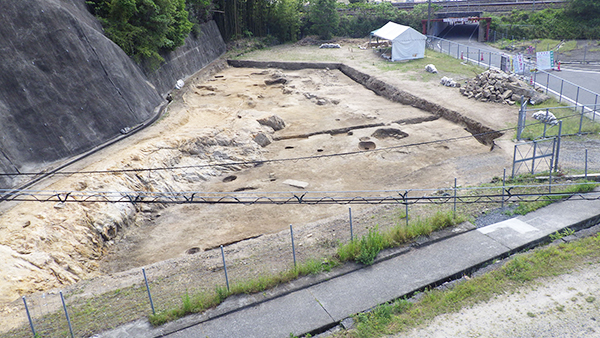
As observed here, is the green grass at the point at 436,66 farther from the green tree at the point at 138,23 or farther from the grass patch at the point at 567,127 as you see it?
the green tree at the point at 138,23

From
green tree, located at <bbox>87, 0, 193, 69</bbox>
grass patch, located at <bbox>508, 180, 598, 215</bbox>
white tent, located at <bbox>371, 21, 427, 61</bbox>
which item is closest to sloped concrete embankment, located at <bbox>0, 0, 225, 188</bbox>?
green tree, located at <bbox>87, 0, 193, 69</bbox>

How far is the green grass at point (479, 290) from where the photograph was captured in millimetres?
12211

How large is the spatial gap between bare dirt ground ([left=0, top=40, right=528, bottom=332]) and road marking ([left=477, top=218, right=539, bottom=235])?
126 inches

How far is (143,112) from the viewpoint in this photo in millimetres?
27328

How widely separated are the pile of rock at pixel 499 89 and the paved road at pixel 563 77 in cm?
141

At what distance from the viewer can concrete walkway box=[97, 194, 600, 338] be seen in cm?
1231

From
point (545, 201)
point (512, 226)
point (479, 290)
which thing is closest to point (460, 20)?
point (545, 201)

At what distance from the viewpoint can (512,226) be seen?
1641 cm

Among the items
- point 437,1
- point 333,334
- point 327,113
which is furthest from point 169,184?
point 437,1

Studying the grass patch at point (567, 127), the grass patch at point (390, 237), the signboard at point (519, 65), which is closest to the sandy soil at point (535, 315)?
the grass patch at point (390, 237)

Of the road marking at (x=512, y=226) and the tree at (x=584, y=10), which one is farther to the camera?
the tree at (x=584, y=10)

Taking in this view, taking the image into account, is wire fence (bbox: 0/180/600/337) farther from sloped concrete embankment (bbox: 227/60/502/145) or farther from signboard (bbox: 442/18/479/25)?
signboard (bbox: 442/18/479/25)

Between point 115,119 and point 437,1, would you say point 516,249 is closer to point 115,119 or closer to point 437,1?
point 115,119

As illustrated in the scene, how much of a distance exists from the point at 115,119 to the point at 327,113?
13.7 meters
